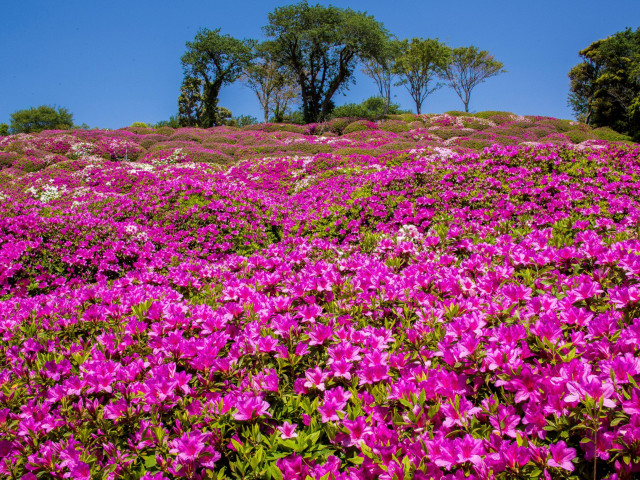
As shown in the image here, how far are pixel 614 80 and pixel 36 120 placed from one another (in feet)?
278

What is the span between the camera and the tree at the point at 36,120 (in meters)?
60.6

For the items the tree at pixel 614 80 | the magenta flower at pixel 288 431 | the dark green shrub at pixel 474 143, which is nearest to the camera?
the magenta flower at pixel 288 431

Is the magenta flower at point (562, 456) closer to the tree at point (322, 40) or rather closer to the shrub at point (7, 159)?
the shrub at point (7, 159)

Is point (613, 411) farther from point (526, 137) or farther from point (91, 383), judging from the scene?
point (526, 137)

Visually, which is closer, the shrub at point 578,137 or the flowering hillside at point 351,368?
the flowering hillside at point 351,368

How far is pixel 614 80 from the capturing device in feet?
144

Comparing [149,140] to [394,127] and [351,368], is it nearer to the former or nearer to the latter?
[394,127]

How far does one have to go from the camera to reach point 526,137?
30.4 metres

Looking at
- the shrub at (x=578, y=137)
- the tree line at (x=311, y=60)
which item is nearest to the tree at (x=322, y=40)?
the tree line at (x=311, y=60)

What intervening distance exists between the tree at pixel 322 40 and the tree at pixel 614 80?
27016 mm

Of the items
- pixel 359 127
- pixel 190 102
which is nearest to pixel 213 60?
pixel 190 102

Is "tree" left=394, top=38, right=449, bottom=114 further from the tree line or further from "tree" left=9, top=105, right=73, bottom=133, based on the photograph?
"tree" left=9, top=105, right=73, bottom=133

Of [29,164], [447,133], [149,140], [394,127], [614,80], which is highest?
[614,80]

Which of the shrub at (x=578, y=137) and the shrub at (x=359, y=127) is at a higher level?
the shrub at (x=359, y=127)
